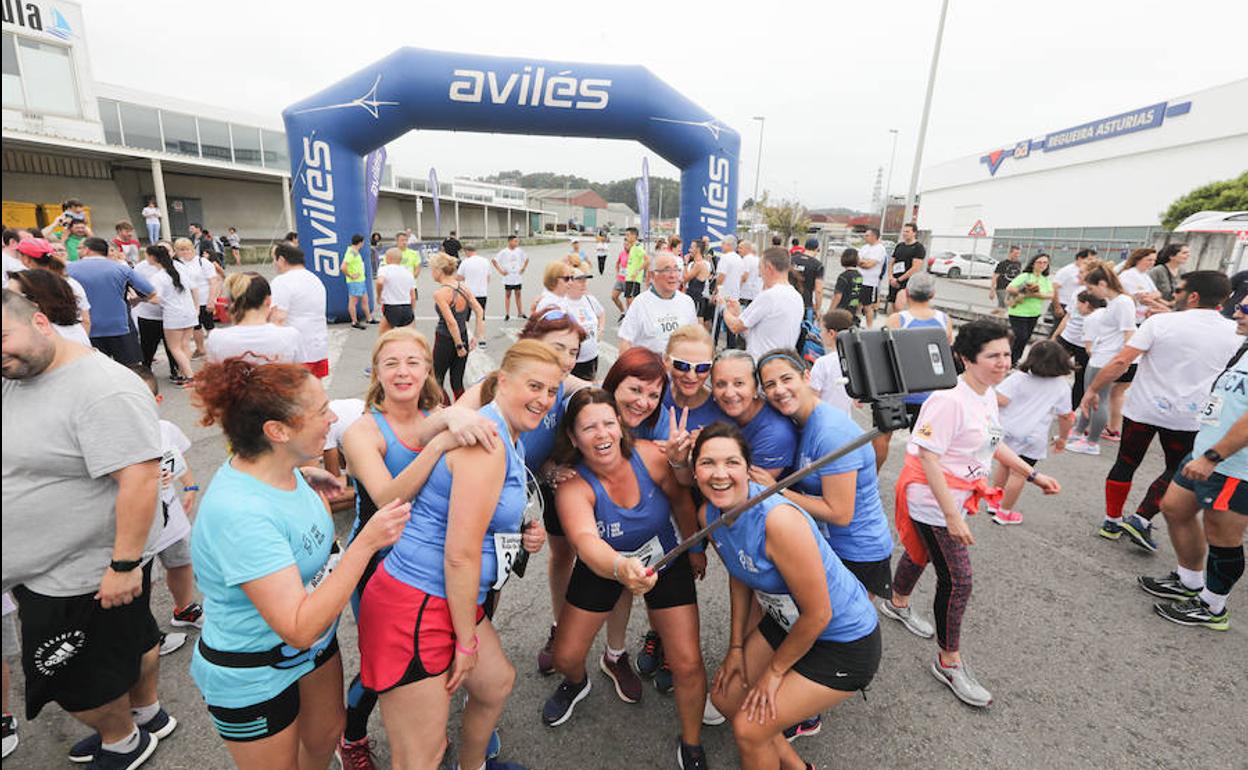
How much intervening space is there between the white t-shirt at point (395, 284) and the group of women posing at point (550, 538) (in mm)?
5077

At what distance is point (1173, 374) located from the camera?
4176 millimetres

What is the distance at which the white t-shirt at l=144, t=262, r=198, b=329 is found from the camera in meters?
6.98

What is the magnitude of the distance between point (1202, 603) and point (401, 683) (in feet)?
15.1

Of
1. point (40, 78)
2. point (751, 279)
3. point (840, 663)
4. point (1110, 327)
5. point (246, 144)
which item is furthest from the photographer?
point (246, 144)

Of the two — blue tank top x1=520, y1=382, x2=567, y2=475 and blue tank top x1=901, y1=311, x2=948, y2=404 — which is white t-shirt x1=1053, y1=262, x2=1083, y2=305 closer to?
blue tank top x1=901, y1=311, x2=948, y2=404

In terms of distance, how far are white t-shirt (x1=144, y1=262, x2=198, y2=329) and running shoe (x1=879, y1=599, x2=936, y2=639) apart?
311 inches

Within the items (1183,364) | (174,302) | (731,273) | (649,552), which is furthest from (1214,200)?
(174,302)

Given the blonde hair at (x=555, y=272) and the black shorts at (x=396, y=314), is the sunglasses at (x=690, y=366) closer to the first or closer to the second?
the blonde hair at (x=555, y=272)

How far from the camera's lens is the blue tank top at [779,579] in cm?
239

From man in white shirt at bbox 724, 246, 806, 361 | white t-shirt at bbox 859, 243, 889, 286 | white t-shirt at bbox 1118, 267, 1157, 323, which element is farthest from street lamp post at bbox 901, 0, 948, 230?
man in white shirt at bbox 724, 246, 806, 361

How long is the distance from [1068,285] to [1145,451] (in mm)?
4678

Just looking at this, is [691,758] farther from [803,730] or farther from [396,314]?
[396,314]

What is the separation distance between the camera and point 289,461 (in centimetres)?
204

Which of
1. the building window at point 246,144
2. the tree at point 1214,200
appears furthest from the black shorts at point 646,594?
the building window at point 246,144
